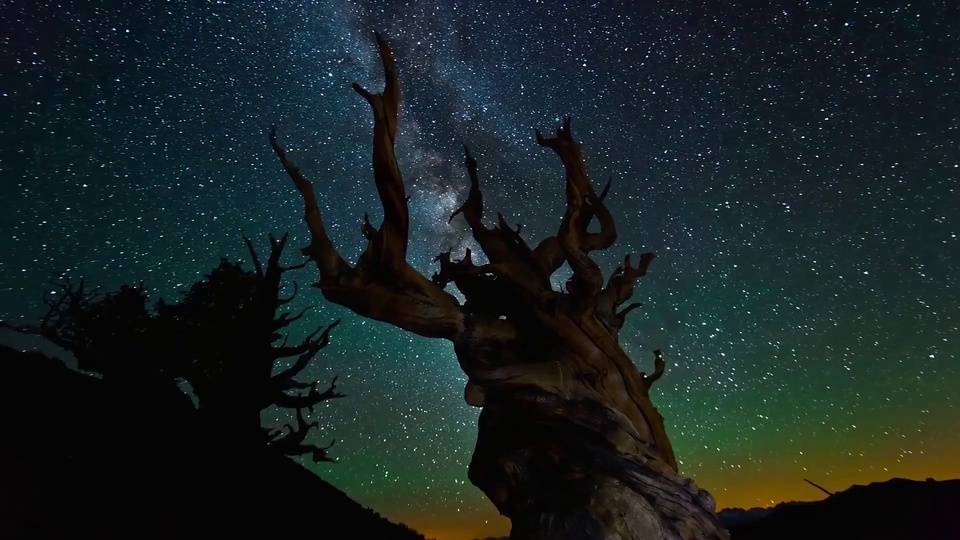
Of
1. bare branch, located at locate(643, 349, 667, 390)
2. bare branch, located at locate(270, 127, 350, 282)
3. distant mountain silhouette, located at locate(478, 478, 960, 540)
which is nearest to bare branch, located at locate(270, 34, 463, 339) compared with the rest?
bare branch, located at locate(270, 127, 350, 282)

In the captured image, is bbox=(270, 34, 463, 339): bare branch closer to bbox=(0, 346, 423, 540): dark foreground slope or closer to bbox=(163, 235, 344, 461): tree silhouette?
bbox=(0, 346, 423, 540): dark foreground slope

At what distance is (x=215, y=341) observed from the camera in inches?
590

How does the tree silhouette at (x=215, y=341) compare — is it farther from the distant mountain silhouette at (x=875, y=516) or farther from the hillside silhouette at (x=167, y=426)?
the distant mountain silhouette at (x=875, y=516)

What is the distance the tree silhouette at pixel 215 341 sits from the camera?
12695mm

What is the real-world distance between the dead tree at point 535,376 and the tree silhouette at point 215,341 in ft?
25.8

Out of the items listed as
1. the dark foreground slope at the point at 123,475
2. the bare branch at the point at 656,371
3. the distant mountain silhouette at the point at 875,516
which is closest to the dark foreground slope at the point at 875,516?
the distant mountain silhouette at the point at 875,516

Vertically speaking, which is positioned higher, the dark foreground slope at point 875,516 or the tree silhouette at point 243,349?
the tree silhouette at point 243,349

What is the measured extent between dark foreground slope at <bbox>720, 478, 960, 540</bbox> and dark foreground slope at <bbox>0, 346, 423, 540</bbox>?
7.39m

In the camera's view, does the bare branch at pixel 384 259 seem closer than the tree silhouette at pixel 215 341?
Yes

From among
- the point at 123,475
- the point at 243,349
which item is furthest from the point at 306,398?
the point at 123,475

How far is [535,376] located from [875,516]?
25.4 ft

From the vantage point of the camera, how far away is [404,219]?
5.65m

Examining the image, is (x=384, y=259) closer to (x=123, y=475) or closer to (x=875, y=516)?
(x=123, y=475)

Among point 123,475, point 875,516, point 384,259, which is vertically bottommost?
point 123,475
